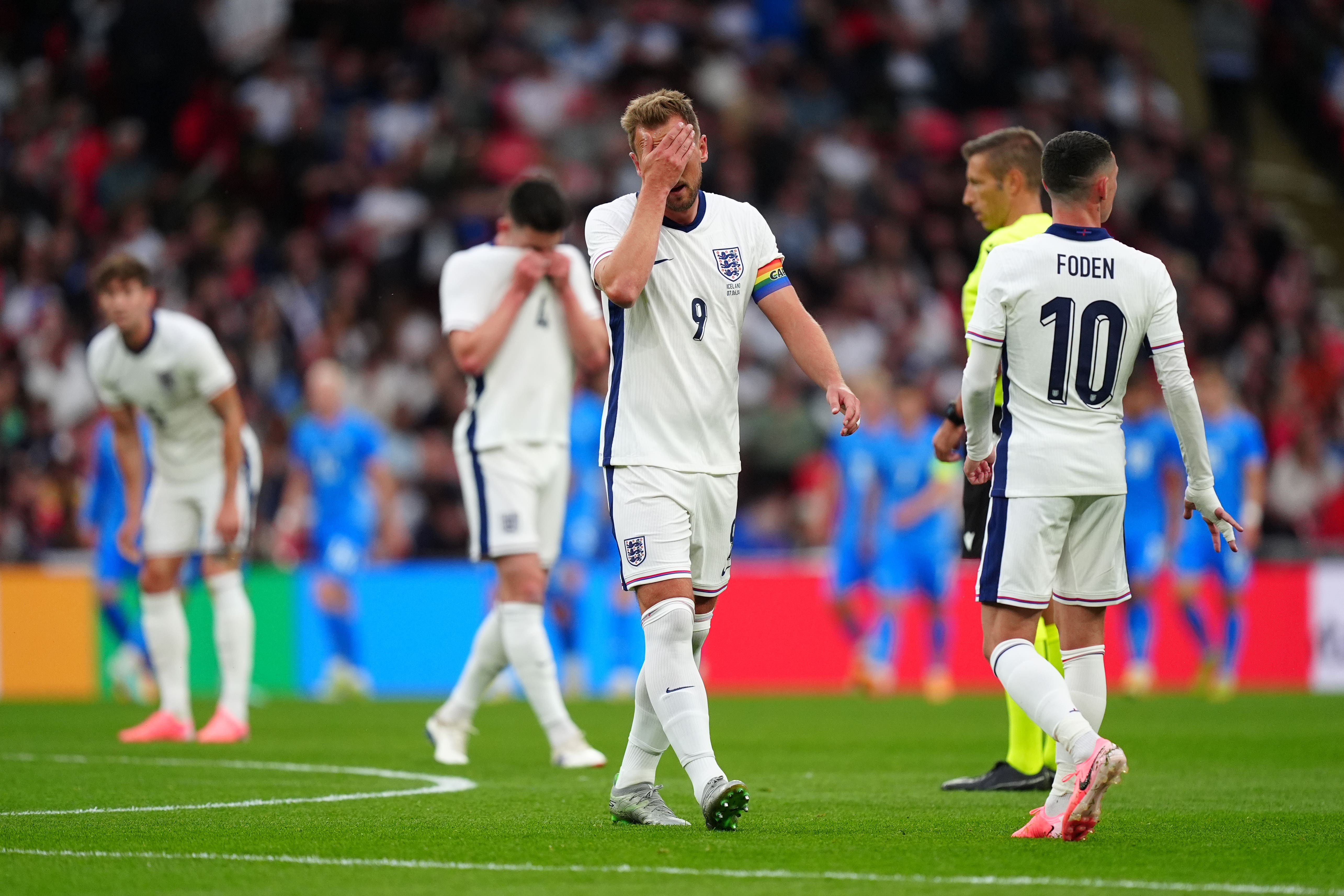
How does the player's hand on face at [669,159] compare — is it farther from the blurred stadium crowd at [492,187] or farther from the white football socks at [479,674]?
the blurred stadium crowd at [492,187]

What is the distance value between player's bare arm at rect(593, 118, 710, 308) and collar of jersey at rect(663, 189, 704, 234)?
0.83ft

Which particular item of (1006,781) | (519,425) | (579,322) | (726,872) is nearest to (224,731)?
(519,425)

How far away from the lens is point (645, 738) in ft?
19.5

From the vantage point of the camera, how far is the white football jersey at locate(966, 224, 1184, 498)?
5688 mm

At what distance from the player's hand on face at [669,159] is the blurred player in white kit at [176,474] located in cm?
466

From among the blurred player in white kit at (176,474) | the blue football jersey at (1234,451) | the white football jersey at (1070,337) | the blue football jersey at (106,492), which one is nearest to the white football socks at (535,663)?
the blurred player in white kit at (176,474)

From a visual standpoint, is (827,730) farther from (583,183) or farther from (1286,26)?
(1286,26)

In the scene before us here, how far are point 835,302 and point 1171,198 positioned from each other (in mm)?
4905

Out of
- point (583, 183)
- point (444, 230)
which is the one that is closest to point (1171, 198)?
point (583, 183)

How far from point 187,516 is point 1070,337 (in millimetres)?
5844

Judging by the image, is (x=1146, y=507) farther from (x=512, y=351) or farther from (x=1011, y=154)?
(x=1011, y=154)

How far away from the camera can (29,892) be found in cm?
452

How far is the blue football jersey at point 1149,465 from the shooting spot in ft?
49.5

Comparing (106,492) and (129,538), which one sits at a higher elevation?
(106,492)
